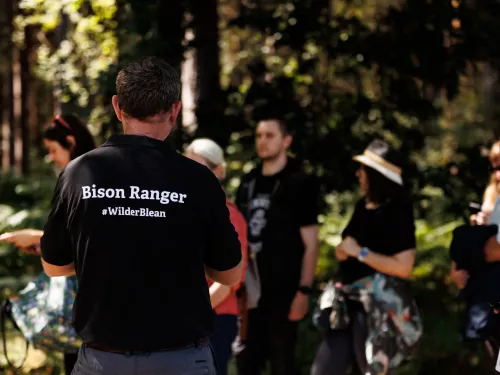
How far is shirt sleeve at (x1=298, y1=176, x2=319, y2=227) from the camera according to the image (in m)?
5.72

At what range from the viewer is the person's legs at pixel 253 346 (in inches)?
228

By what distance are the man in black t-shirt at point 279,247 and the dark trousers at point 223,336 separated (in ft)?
2.80

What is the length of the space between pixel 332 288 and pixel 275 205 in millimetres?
834

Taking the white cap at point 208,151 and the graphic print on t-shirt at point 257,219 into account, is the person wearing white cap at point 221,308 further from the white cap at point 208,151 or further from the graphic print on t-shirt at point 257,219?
the graphic print on t-shirt at point 257,219

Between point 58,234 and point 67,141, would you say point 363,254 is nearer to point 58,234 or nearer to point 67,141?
point 67,141

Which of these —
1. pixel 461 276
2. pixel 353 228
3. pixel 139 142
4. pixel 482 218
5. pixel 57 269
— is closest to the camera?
pixel 139 142

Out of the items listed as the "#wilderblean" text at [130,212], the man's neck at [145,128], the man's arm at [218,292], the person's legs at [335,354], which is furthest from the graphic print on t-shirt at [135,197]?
the person's legs at [335,354]

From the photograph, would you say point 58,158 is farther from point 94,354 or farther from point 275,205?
point 94,354

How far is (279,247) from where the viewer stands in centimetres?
571

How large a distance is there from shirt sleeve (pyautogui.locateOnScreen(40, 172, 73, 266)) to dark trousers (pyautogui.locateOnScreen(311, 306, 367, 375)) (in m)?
2.47

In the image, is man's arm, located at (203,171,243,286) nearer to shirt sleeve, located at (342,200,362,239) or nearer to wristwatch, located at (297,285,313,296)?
shirt sleeve, located at (342,200,362,239)

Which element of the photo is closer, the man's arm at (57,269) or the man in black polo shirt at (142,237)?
the man in black polo shirt at (142,237)

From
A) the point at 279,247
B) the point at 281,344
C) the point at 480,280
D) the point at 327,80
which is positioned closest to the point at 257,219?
the point at 279,247

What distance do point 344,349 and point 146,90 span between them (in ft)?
9.13
